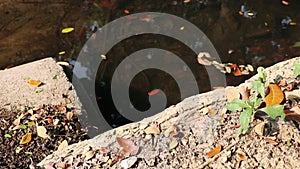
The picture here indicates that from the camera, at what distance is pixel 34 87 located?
108 inches

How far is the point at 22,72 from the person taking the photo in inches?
113

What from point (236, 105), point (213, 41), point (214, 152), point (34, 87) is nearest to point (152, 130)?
point (214, 152)

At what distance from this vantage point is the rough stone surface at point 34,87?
262 cm

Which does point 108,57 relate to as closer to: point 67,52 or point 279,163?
point 67,52

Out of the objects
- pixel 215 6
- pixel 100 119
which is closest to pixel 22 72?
pixel 100 119

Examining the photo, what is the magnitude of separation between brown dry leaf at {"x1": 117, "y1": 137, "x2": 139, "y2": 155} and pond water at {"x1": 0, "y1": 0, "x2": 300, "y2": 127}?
758 mm

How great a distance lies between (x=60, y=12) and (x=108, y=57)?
0.95 meters

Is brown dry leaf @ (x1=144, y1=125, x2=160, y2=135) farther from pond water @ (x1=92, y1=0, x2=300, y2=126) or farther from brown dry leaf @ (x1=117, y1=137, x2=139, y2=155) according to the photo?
pond water @ (x1=92, y1=0, x2=300, y2=126)

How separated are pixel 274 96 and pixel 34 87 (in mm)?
1590

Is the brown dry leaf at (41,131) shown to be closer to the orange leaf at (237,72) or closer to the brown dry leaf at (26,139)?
the brown dry leaf at (26,139)

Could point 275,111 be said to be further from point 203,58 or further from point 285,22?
point 285,22

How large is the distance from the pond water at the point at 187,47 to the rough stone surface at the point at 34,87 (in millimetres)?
375

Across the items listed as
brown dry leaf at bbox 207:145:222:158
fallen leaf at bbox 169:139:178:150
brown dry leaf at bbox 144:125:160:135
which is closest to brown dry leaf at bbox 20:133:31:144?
brown dry leaf at bbox 144:125:160:135

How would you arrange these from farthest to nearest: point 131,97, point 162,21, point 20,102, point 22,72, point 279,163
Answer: point 162,21 → point 131,97 → point 22,72 → point 20,102 → point 279,163
